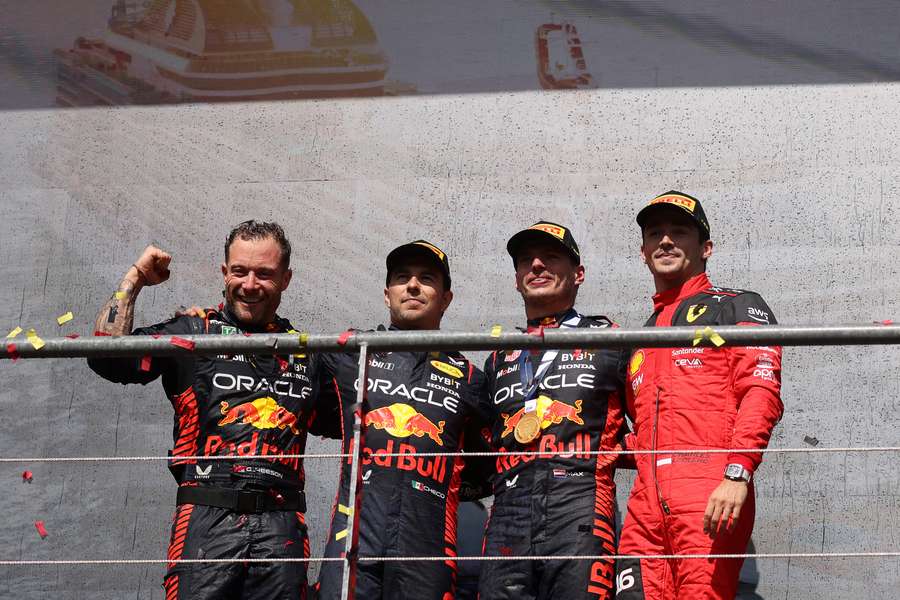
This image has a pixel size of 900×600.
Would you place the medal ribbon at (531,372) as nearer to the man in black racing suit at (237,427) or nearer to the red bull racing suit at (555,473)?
the red bull racing suit at (555,473)

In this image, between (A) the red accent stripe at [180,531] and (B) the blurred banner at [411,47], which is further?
(B) the blurred banner at [411,47]

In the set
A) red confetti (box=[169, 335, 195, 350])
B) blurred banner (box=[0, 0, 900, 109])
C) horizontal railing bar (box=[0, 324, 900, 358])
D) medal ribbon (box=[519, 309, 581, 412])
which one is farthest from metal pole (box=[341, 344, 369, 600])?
blurred banner (box=[0, 0, 900, 109])

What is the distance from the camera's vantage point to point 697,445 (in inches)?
95.9

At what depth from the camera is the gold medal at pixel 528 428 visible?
2707mm

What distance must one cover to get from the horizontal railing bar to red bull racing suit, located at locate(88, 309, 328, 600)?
52cm

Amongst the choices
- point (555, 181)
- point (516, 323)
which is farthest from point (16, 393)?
point (555, 181)

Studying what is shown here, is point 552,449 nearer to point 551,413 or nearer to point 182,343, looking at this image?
point 551,413

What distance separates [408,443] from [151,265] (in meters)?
0.78

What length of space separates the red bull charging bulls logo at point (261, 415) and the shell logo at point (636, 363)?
2.75 feet

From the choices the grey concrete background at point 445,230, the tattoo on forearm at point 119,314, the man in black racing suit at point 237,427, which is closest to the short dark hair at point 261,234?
the man in black racing suit at point 237,427

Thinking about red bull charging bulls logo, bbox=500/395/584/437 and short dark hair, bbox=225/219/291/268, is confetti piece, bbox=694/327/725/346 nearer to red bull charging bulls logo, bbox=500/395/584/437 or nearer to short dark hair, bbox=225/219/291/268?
red bull charging bulls logo, bbox=500/395/584/437

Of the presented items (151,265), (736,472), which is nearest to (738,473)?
(736,472)

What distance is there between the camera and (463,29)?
13.2 ft

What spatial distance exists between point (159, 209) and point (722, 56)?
2.05 metres
